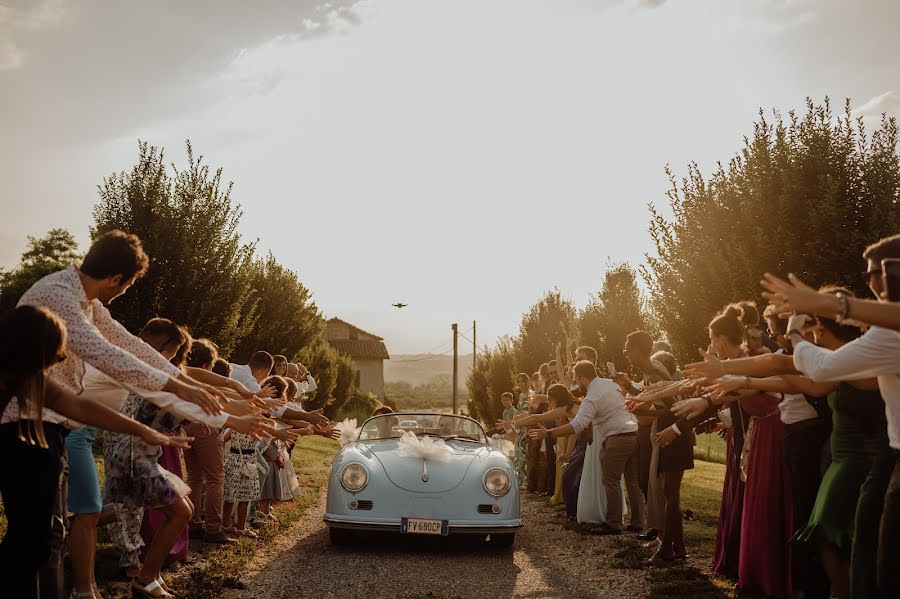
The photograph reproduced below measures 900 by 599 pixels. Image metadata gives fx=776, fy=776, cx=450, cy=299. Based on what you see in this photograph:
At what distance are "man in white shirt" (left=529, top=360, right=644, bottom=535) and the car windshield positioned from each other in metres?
1.19

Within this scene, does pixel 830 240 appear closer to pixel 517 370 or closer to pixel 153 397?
pixel 153 397

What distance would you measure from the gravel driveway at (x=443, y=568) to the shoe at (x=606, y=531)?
0.26 meters

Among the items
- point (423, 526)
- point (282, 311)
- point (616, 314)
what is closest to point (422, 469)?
point (423, 526)

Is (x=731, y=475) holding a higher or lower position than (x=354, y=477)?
higher

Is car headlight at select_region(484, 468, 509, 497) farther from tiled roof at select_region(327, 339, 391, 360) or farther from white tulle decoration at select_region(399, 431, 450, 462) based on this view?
tiled roof at select_region(327, 339, 391, 360)

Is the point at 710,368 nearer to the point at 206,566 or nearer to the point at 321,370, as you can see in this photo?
the point at 206,566

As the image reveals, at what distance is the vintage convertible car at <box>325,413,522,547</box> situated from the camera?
862 cm

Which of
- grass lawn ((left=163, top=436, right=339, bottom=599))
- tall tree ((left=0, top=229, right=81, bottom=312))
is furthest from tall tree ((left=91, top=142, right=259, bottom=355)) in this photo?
tall tree ((left=0, top=229, right=81, bottom=312))

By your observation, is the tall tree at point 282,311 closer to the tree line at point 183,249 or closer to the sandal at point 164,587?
the tree line at point 183,249

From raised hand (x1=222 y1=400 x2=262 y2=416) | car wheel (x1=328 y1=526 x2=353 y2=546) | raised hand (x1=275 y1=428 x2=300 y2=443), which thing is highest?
raised hand (x1=222 y1=400 x2=262 y2=416)

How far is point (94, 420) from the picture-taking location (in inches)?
Answer: 154

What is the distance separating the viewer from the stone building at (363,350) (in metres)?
87.6

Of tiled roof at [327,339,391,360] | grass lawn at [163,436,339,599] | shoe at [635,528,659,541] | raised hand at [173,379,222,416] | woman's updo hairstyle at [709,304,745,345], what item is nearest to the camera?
raised hand at [173,379,222,416]

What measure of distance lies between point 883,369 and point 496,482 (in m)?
5.77
